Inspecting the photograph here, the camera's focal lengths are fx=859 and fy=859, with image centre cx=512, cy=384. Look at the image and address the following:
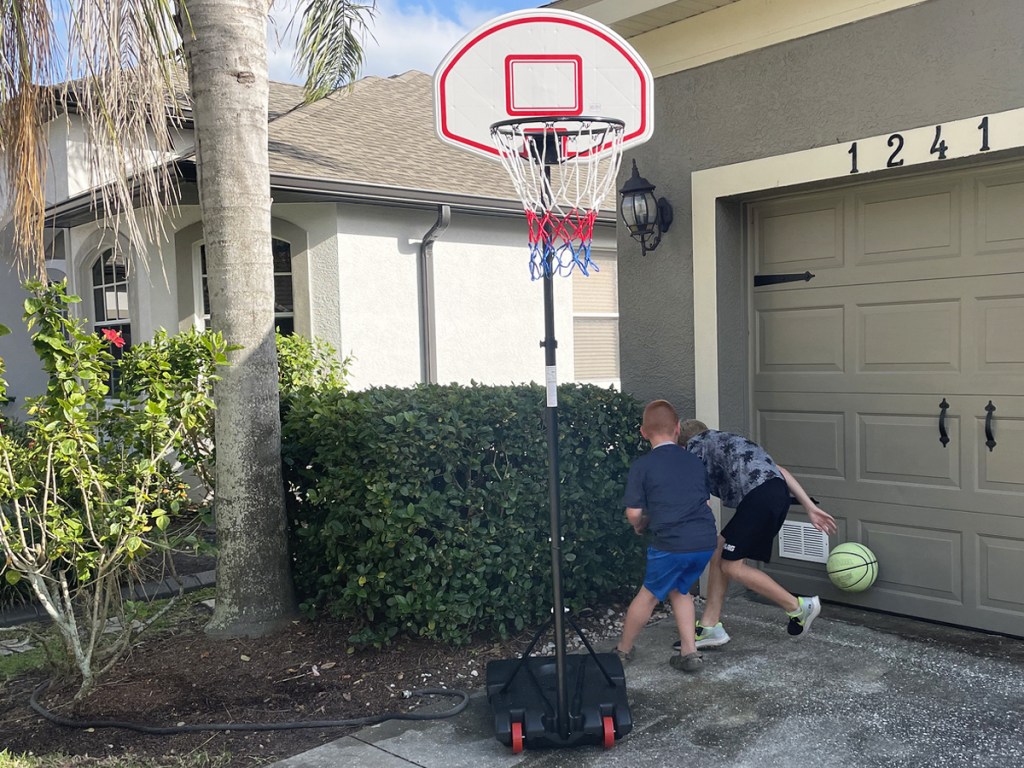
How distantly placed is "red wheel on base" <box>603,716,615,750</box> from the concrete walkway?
0.04 meters

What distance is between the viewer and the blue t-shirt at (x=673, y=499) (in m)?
4.38

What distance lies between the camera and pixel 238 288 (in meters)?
5.07

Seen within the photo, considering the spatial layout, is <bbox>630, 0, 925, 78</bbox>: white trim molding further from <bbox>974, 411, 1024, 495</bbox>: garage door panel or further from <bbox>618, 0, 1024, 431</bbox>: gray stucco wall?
<bbox>974, 411, 1024, 495</bbox>: garage door panel

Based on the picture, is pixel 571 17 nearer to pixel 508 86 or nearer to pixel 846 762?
pixel 508 86

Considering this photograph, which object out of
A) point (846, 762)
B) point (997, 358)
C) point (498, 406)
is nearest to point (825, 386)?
point (997, 358)

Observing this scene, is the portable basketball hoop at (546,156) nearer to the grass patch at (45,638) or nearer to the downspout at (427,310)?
the grass patch at (45,638)

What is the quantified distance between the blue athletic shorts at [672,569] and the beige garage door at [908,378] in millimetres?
1508

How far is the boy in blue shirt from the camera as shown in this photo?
439 cm

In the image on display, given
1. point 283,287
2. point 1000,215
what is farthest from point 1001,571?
point 283,287

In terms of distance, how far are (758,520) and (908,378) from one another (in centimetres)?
137

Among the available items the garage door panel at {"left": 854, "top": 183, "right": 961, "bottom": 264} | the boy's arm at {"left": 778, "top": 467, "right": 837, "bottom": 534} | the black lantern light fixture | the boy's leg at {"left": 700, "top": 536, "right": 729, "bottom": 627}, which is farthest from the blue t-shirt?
the black lantern light fixture

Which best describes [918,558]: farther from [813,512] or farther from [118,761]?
[118,761]

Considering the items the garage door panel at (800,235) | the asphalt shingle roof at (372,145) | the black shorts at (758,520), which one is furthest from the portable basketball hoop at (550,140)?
the asphalt shingle roof at (372,145)

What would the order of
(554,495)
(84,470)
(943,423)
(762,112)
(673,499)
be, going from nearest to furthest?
(554,495) → (84,470) → (673,499) → (943,423) → (762,112)
